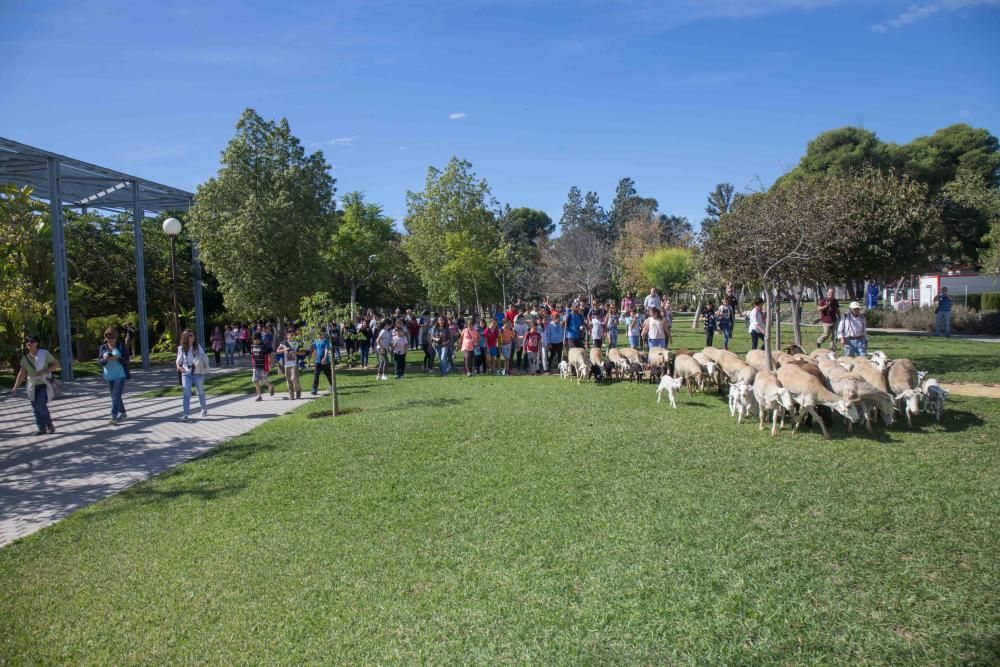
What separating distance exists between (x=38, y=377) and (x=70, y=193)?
1545 centimetres

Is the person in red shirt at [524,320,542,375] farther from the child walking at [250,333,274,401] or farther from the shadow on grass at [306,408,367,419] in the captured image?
the child walking at [250,333,274,401]

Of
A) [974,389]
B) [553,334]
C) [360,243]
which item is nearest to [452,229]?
[360,243]

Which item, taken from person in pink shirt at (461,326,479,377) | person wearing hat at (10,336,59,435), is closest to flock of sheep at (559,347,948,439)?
person in pink shirt at (461,326,479,377)

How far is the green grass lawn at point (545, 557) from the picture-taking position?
3805 mm

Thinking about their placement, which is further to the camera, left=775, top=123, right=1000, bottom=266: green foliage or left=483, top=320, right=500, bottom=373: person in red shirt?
left=775, top=123, right=1000, bottom=266: green foliage

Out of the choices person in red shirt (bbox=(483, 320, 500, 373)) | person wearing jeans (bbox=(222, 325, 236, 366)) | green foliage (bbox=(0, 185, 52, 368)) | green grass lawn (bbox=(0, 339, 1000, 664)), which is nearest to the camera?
green grass lawn (bbox=(0, 339, 1000, 664))

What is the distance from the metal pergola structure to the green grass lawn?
1425 centimetres

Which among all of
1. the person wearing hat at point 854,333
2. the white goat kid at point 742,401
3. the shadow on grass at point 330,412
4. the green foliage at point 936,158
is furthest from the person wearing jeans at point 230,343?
the green foliage at point 936,158

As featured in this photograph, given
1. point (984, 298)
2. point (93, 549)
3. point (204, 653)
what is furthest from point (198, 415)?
point (984, 298)

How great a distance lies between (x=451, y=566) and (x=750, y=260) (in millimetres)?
9463

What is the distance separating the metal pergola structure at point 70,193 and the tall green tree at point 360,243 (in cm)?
1408

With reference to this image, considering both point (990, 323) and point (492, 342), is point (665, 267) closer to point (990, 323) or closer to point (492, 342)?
point (990, 323)

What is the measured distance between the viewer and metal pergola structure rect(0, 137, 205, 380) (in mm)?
18250

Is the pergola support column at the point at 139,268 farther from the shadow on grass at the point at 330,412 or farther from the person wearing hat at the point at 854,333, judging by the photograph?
the person wearing hat at the point at 854,333
